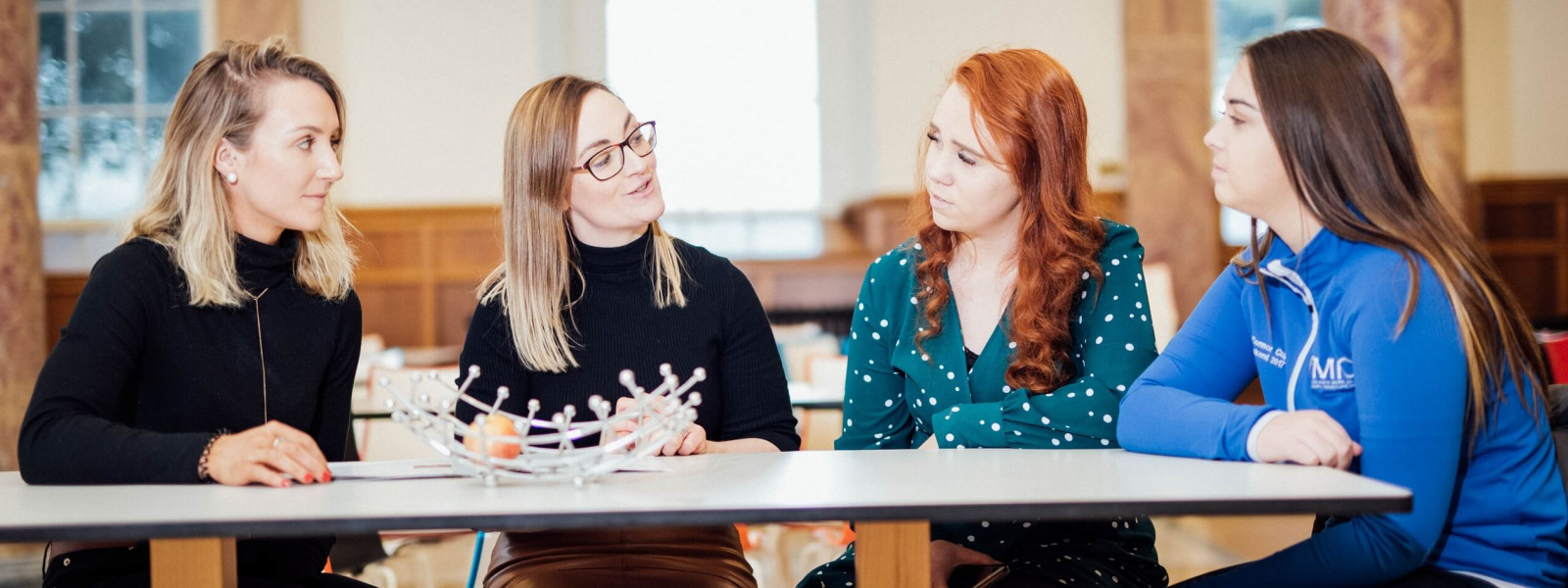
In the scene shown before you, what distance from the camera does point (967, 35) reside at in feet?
25.4

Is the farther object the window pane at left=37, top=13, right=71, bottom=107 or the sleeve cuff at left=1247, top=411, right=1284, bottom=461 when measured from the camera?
the window pane at left=37, top=13, right=71, bottom=107

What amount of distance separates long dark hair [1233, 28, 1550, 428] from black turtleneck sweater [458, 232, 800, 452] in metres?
0.93

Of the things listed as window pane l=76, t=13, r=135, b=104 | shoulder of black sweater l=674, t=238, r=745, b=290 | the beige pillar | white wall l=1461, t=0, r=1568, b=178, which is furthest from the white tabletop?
white wall l=1461, t=0, r=1568, b=178

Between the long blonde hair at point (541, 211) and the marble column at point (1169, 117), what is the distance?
228 inches

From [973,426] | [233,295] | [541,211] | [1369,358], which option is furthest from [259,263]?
[1369,358]

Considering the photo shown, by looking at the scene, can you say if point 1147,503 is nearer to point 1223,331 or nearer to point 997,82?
point 1223,331

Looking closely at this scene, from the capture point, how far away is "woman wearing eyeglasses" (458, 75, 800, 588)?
2.09 m

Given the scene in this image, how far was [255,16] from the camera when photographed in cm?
766

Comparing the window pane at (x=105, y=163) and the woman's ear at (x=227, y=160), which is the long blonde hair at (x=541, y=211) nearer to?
the woman's ear at (x=227, y=160)

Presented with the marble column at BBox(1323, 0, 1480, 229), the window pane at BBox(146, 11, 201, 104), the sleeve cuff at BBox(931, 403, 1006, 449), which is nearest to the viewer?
the sleeve cuff at BBox(931, 403, 1006, 449)

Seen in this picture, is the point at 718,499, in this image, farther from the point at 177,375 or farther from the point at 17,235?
the point at 17,235

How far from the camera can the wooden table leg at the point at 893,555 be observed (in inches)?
57.2

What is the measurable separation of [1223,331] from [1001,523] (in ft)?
1.39

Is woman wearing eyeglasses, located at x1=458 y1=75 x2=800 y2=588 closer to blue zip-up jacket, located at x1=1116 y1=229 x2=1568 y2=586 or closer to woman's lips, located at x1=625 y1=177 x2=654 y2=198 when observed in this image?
woman's lips, located at x1=625 y1=177 x2=654 y2=198
